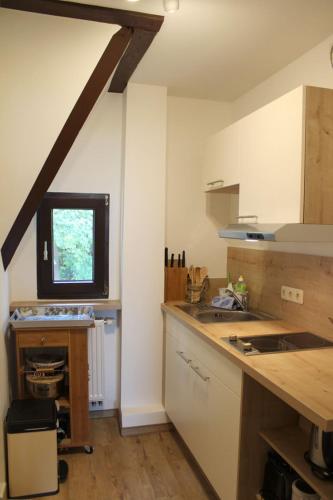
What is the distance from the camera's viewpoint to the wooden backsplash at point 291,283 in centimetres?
184

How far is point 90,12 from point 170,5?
37cm

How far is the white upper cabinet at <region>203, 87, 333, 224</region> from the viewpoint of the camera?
1592 millimetres

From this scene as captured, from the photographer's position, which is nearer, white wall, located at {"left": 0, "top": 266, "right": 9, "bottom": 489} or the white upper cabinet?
the white upper cabinet

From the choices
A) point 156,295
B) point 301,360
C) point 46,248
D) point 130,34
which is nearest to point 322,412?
point 301,360

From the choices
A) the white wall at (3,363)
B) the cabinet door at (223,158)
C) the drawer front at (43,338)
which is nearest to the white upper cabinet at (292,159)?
the cabinet door at (223,158)

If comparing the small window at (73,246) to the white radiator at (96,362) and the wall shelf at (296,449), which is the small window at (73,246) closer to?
the white radiator at (96,362)

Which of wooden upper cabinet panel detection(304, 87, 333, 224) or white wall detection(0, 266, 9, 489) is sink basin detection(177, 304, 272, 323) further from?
white wall detection(0, 266, 9, 489)

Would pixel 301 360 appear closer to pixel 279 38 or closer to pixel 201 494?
pixel 201 494

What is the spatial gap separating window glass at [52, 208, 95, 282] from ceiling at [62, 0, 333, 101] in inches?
40.0

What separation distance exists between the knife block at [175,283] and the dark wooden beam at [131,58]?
1.31m

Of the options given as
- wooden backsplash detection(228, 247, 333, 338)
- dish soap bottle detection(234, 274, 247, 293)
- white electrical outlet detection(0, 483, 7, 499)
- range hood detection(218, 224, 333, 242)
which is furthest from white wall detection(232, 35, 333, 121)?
white electrical outlet detection(0, 483, 7, 499)

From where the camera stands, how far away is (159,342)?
2.67 m

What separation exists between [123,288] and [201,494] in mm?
1300

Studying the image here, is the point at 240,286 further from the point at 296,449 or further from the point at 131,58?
the point at 131,58
